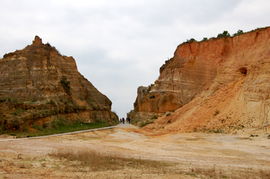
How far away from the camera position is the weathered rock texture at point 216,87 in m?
28.7

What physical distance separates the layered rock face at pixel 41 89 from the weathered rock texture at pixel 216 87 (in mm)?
8780

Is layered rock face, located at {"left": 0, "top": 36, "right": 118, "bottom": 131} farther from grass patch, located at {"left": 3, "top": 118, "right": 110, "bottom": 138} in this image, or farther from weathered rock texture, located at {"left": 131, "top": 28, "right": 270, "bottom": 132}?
weathered rock texture, located at {"left": 131, "top": 28, "right": 270, "bottom": 132}

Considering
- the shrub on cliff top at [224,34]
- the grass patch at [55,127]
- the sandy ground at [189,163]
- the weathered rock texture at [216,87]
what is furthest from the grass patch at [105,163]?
the shrub on cliff top at [224,34]

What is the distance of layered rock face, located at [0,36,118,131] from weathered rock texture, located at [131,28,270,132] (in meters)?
8.78

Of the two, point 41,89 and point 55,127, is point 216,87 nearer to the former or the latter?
point 55,127

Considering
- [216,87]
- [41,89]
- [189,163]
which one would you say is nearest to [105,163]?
[189,163]

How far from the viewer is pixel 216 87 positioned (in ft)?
116

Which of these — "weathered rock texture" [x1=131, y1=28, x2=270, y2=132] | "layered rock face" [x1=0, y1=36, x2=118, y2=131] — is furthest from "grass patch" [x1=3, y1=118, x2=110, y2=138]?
"weathered rock texture" [x1=131, y1=28, x2=270, y2=132]

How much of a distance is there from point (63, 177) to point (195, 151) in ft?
34.8

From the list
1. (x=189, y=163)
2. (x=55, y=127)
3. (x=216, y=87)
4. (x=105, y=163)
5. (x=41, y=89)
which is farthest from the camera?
(x=41, y=89)

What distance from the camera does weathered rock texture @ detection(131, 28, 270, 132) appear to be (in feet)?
94.1

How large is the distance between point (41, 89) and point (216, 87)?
18.7 m

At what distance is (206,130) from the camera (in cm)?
2889

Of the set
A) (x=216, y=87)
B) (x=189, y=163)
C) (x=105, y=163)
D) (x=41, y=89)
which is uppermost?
(x=41, y=89)
